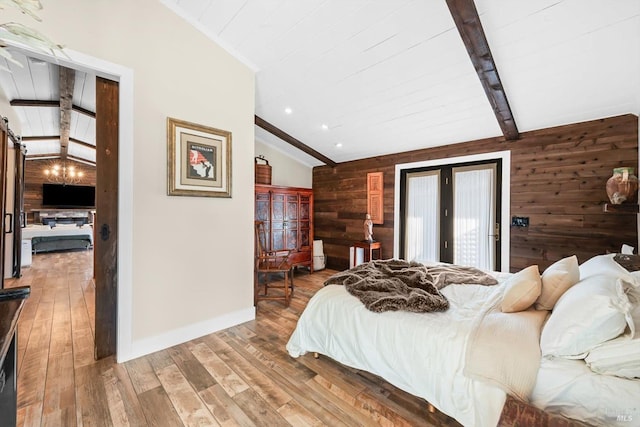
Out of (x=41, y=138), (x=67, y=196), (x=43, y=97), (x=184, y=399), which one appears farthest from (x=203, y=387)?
(x=67, y=196)

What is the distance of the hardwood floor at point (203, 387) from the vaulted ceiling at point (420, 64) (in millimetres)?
2674

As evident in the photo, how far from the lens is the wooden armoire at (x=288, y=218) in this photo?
4.58 metres

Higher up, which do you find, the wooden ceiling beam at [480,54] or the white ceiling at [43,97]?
the white ceiling at [43,97]

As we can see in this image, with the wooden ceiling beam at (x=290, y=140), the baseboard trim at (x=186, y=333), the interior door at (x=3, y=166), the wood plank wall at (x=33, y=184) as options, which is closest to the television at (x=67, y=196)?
the wood plank wall at (x=33, y=184)

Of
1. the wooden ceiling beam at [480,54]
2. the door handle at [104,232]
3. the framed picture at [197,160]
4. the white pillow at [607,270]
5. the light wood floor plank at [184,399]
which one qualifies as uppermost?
the wooden ceiling beam at [480,54]

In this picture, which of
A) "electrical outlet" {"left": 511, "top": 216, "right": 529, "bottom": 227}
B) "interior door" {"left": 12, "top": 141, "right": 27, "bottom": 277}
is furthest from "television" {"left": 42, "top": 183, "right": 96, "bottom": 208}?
"electrical outlet" {"left": 511, "top": 216, "right": 529, "bottom": 227}

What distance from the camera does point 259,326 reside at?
Answer: 2795mm

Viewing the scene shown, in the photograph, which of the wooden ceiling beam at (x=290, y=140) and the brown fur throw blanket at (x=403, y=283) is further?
the wooden ceiling beam at (x=290, y=140)

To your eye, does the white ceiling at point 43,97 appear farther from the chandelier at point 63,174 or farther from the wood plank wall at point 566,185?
the wood plank wall at point 566,185

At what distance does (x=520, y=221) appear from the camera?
347cm

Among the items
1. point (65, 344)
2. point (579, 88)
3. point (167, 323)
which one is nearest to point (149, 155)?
point (167, 323)

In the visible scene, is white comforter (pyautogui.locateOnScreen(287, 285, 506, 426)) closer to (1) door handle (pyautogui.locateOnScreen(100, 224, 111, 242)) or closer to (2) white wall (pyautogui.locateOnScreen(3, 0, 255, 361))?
(2) white wall (pyautogui.locateOnScreen(3, 0, 255, 361))

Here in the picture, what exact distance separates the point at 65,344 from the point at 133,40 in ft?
8.76

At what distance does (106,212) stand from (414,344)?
2455mm
